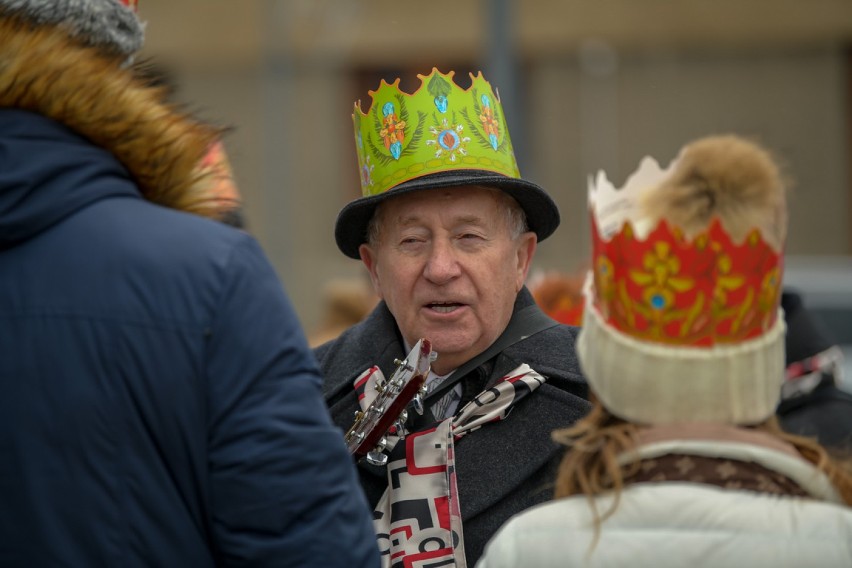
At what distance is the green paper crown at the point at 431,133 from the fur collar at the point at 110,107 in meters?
1.01

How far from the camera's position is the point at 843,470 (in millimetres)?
2293

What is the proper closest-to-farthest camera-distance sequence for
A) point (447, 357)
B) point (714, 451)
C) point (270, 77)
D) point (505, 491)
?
point (714, 451), point (505, 491), point (447, 357), point (270, 77)

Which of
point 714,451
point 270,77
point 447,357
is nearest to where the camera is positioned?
point 714,451

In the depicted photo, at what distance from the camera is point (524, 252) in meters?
3.61

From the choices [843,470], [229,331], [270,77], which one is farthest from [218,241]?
[270,77]

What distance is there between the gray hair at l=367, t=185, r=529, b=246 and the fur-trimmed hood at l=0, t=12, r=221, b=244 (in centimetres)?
109

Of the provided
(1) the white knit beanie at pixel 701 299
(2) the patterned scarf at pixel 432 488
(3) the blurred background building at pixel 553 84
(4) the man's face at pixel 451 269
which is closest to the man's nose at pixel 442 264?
(4) the man's face at pixel 451 269

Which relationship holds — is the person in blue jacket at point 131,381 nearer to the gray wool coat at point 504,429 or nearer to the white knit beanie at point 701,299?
the white knit beanie at point 701,299

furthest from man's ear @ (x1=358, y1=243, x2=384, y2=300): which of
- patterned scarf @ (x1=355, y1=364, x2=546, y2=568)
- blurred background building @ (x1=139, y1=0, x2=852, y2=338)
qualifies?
blurred background building @ (x1=139, y1=0, x2=852, y2=338)

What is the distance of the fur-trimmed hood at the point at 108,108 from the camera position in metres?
2.31

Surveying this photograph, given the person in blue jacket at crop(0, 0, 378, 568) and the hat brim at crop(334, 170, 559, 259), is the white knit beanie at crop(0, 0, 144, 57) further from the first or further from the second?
the hat brim at crop(334, 170, 559, 259)

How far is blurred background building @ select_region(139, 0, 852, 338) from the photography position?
699 inches

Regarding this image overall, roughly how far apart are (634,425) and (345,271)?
16.4m

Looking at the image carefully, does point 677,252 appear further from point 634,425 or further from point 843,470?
point 843,470
